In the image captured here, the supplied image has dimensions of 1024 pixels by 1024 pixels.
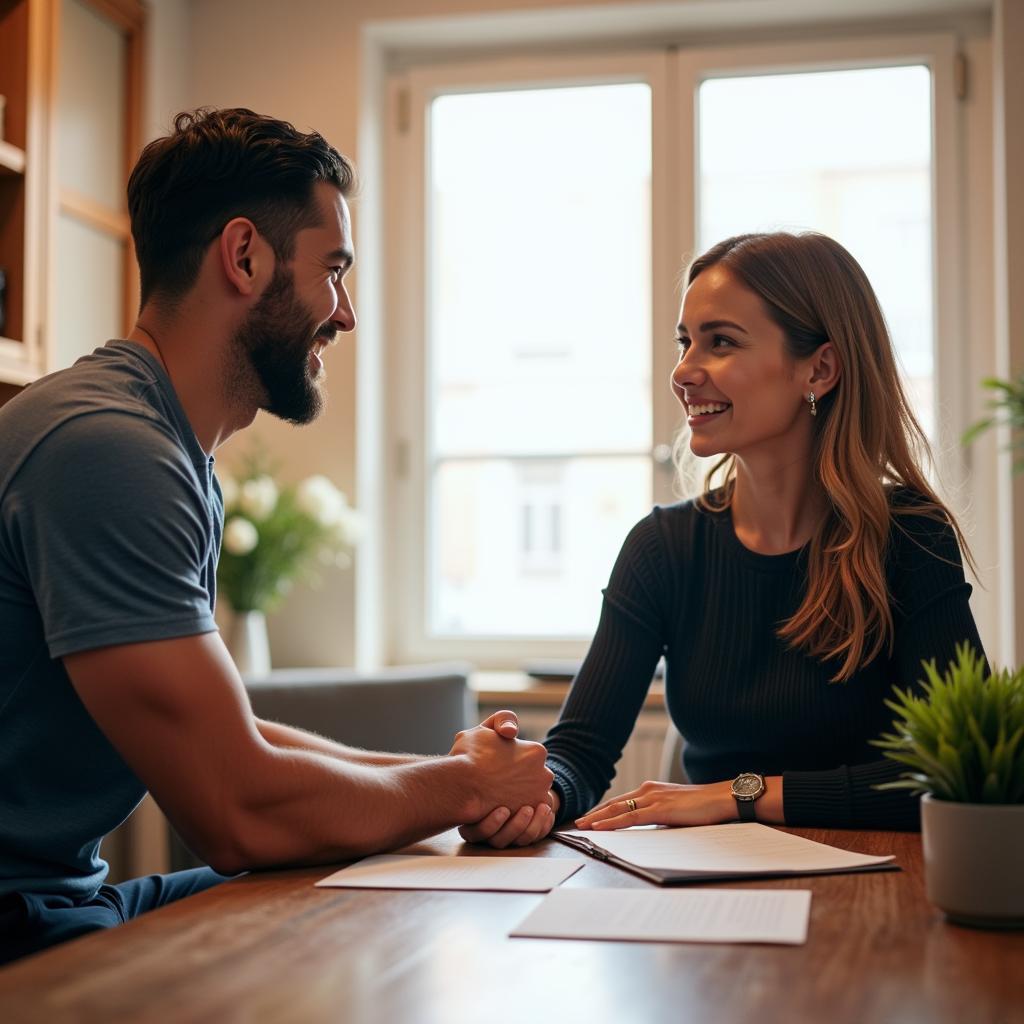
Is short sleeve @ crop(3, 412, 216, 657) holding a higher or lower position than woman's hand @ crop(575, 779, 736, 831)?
higher

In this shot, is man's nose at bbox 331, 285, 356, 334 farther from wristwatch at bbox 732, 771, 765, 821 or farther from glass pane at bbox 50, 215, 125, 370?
glass pane at bbox 50, 215, 125, 370

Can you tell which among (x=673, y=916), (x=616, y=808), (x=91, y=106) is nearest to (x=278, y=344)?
(x=616, y=808)

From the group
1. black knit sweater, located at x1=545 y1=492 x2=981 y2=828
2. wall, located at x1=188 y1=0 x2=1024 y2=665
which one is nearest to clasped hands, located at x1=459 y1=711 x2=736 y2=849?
black knit sweater, located at x1=545 y1=492 x2=981 y2=828

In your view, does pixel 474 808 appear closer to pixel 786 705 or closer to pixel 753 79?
pixel 786 705

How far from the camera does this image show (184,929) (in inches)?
37.0

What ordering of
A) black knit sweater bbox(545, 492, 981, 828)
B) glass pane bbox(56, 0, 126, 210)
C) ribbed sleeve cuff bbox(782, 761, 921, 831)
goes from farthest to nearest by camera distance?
glass pane bbox(56, 0, 126, 210)
black knit sweater bbox(545, 492, 981, 828)
ribbed sleeve cuff bbox(782, 761, 921, 831)

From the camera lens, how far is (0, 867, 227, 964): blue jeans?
1.27 m

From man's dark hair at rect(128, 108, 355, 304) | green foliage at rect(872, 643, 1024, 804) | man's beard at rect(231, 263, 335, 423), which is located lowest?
green foliage at rect(872, 643, 1024, 804)

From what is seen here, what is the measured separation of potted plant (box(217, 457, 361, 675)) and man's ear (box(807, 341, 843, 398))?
5.66ft

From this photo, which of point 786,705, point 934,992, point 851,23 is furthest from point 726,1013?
point 851,23

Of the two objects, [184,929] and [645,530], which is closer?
[184,929]

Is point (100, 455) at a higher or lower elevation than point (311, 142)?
lower

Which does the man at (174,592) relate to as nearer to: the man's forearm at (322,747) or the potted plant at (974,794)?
the man's forearm at (322,747)

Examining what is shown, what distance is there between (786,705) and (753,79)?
8.13 ft
